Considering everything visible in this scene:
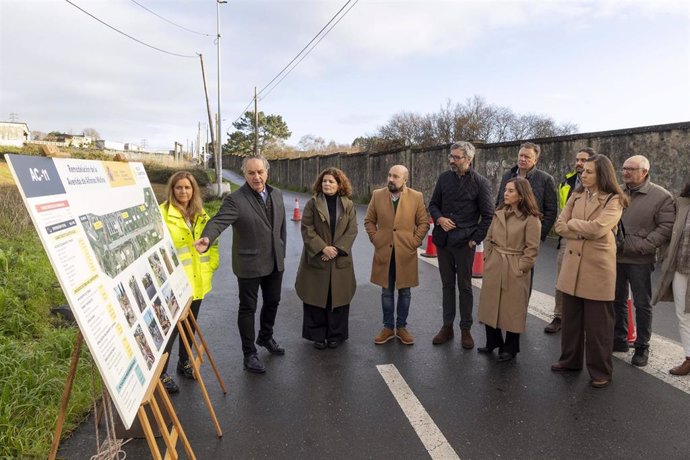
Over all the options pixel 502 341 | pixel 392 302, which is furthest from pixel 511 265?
pixel 392 302

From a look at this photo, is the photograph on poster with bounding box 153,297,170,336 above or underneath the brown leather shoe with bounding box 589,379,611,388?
above

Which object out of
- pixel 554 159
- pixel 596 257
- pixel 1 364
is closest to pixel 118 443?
pixel 1 364

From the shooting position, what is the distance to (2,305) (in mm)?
5121

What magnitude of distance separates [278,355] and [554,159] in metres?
9.82

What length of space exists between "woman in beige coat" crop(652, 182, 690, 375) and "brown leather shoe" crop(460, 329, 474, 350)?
1668 mm

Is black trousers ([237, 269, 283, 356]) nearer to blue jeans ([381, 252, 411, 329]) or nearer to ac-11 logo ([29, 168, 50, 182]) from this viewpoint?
blue jeans ([381, 252, 411, 329])

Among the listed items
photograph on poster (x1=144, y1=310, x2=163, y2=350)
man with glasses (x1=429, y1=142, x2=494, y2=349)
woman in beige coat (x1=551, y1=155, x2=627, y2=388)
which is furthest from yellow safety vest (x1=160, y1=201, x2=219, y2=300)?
woman in beige coat (x1=551, y1=155, x2=627, y2=388)

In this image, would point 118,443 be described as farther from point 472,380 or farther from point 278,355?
point 472,380

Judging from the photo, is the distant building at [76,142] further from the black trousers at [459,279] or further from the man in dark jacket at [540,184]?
the man in dark jacket at [540,184]

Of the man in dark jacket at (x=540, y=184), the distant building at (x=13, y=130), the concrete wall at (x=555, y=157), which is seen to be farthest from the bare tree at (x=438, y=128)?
the distant building at (x=13, y=130)

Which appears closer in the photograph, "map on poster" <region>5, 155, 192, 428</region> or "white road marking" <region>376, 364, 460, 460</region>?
"map on poster" <region>5, 155, 192, 428</region>

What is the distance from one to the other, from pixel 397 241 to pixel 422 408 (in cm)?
174

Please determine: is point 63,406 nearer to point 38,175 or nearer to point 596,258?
point 38,175

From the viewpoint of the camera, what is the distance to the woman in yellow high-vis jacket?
3.88m
